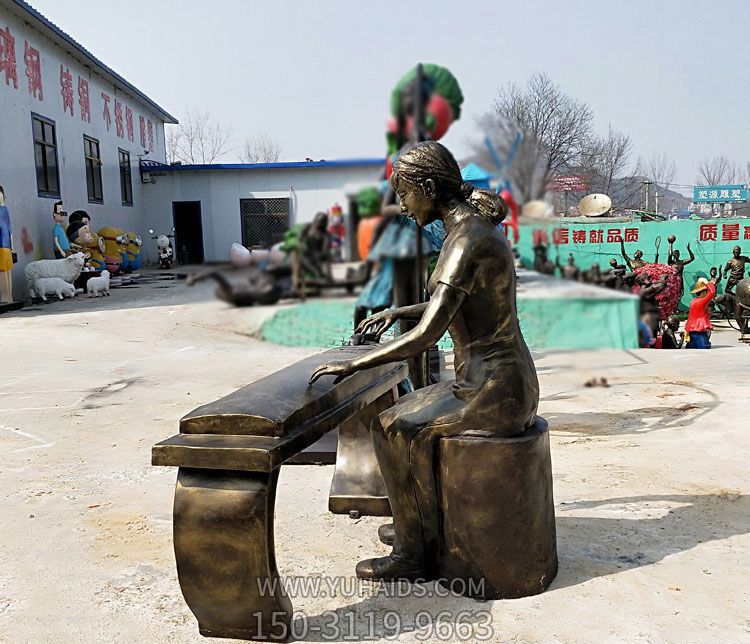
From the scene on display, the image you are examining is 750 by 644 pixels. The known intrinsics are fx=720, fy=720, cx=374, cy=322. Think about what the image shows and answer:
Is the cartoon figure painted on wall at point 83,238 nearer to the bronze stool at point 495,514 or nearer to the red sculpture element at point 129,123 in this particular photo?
the red sculpture element at point 129,123

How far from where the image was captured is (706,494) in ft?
10.5

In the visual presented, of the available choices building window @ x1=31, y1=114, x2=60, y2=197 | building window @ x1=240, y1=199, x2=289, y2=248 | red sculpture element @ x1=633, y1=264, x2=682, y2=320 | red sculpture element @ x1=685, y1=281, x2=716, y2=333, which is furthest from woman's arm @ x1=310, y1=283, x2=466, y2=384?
building window @ x1=31, y1=114, x2=60, y2=197

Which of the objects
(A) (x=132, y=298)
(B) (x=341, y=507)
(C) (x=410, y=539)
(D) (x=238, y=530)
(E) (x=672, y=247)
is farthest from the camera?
(E) (x=672, y=247)

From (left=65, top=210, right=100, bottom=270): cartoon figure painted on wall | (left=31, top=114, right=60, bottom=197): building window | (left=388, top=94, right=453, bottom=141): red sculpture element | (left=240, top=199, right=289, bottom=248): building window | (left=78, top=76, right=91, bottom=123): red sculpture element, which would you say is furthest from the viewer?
(left=78, top=76, right=91, bottom=123): red sculpture element

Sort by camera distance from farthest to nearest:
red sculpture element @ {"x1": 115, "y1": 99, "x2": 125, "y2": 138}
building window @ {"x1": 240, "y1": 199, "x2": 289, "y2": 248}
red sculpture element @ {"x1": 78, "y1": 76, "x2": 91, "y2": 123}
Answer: red sculpture element @ {"x1": 115, "y1": 99, "x2": 125, "y2": 138}, red sculpture element @ {"x1": 78, "y1": 76, "x2": 91, "y2": 123}, building window @ {"x1": 240, "y1": 199, "x2": 289, "y2": 248}

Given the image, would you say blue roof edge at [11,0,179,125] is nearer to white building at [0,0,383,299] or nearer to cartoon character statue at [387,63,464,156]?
white building at [0,0,383,299]

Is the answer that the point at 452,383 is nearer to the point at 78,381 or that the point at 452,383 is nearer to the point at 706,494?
the point at 706,494

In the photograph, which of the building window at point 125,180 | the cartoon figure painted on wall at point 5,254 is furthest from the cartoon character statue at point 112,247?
the cartoon figure painted on wall at point 5,254

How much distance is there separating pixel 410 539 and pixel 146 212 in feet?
60.3

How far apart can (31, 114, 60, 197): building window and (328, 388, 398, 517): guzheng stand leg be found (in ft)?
38.5

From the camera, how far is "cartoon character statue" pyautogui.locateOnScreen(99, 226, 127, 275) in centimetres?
1525

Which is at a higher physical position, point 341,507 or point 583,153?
point 583,153

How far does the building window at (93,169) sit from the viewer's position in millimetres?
15766

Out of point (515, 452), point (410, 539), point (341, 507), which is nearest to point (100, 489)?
point (341, 507)
